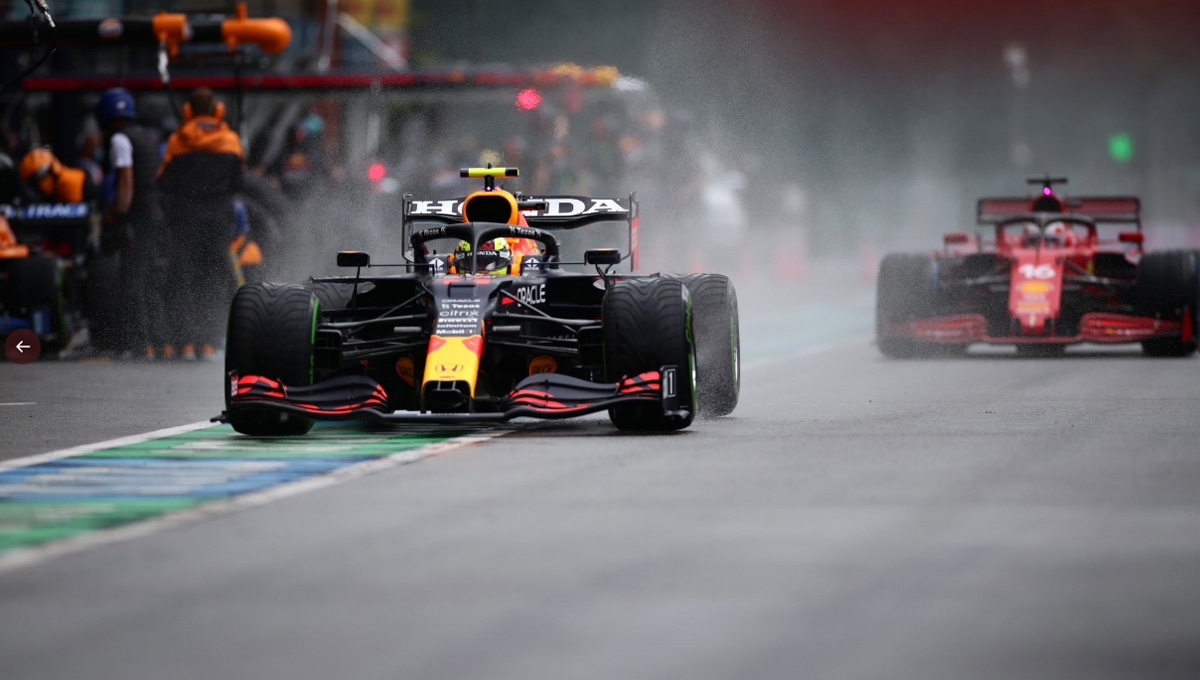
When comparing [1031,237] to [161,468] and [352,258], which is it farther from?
[161,468]

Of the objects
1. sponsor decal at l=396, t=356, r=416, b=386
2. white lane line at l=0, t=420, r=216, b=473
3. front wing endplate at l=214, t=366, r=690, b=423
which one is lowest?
white lane line at l=0, t=420, r=216, b=473

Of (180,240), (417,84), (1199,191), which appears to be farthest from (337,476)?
(1199,191)

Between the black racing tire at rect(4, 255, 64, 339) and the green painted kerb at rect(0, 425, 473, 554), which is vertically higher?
the black racing tire at rect(4, 255, 64, 339)

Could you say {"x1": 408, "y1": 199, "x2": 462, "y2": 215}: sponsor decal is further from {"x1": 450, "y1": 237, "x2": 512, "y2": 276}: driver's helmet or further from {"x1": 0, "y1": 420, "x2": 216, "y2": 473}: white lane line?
{"x1": 0, "y1": 420, "x2": 216, "y2": 473}: white lane line

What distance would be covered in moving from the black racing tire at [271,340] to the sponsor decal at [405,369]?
528mm

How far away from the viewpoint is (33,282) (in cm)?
1823

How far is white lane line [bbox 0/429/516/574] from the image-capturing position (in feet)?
21.9

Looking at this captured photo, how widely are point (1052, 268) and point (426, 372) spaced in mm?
8945

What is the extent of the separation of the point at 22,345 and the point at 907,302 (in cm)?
792

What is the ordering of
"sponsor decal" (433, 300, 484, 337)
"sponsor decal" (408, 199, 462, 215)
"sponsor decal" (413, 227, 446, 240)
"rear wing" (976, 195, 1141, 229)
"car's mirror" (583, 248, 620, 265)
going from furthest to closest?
"rear wing" (976, 195, 1141, 229) < "sponsor decal" (408, 199, 462, 215) < "sponsor decal" (413, 227, 446, 240) < "car's mirror" (583, 248, 620, 265) < "sponsor decal" (433, 300, 484, 337)

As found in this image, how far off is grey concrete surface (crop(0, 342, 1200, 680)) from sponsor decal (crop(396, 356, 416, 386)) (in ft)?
3.86

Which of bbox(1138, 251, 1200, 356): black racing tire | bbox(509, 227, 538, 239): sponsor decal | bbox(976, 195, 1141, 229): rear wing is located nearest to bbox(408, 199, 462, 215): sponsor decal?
bbox(509, 227, 538, 239): sponsor decal

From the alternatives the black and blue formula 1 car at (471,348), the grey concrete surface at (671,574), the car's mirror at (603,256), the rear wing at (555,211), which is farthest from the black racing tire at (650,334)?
the rear wing at (555,211)

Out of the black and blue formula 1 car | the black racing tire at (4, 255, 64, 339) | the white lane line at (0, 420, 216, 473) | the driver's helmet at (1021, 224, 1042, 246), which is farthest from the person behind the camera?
the driver's helmet at (1021, 224, 1042, 246)
